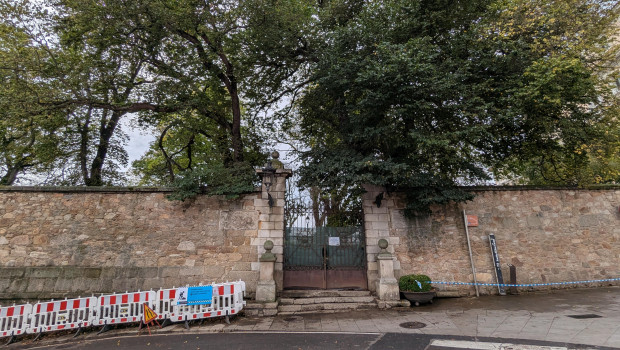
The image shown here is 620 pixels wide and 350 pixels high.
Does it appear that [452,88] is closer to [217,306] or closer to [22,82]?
[217,306]

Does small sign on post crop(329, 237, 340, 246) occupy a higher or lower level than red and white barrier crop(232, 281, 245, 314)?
higher

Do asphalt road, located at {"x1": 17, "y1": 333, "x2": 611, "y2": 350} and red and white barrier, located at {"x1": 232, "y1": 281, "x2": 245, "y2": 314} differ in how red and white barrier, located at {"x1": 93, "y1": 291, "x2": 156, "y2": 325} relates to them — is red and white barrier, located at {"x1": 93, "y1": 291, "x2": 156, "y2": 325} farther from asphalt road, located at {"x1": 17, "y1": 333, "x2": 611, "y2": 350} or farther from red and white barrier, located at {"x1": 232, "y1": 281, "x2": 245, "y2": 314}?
red and white barrier, located at {"x1": 232, "y1": 281, "x2": 245, "y2": 314}

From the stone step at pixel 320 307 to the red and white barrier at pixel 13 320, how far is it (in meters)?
5.15

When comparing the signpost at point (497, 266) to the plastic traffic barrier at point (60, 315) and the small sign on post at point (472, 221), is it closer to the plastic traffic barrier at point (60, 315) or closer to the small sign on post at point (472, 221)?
the small sign on post at point (472, 221)

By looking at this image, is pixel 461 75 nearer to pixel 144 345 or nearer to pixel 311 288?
pixel 311 288

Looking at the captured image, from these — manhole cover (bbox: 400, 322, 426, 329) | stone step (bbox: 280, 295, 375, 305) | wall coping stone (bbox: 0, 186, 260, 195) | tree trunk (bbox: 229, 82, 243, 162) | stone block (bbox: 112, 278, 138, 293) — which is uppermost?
tree trunk (bbox: 229, 82, 243, 162)

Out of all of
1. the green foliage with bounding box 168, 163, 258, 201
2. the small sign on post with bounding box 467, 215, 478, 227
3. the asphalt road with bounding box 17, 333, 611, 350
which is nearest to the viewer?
the asphalt road with bounding box 17, 333, 611, 350

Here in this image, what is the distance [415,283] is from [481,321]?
174 centimetres

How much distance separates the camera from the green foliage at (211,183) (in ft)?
24.6

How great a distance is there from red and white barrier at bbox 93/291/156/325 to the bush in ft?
19.4

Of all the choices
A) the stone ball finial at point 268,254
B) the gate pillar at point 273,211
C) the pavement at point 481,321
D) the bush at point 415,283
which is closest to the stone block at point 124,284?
the pavement at point 481,321

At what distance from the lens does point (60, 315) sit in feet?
18.9

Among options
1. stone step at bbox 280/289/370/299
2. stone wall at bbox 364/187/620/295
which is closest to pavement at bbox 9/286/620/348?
stone step at bbox 280/289/370/299

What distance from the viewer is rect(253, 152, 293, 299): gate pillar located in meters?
7.55
